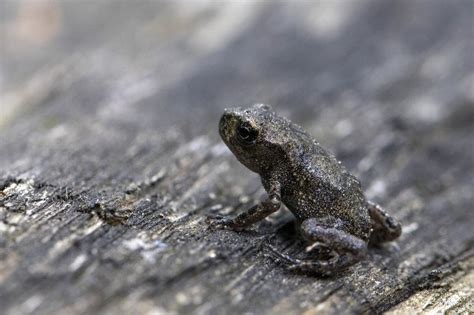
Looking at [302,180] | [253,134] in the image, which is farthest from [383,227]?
[253,134]

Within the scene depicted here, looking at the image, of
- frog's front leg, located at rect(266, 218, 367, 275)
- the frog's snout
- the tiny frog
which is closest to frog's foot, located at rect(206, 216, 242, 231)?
the tiny frog

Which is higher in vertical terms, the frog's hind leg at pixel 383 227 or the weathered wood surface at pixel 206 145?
the weathered wood surface at pixel 206 145

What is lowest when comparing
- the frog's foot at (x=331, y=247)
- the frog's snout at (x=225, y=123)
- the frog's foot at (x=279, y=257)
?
the frog's foot at (x=331, y=247)

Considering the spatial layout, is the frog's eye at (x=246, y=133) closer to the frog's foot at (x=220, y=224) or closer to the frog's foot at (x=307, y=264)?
the frog's foot at (x=220, y=224)

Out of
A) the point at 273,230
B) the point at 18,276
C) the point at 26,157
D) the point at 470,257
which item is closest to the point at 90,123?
the point at 26,157

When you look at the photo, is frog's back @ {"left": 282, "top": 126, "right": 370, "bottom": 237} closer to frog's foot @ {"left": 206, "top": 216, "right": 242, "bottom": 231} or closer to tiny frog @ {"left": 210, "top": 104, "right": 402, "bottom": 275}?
tiny frog @ {"left": 210, "top": 104, "right": 402, "bottom": 275}

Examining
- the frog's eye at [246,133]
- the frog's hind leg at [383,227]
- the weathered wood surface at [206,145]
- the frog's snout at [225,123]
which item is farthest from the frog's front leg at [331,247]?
the frog's snout at [225,123]

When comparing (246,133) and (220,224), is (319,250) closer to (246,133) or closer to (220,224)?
(220,224)
